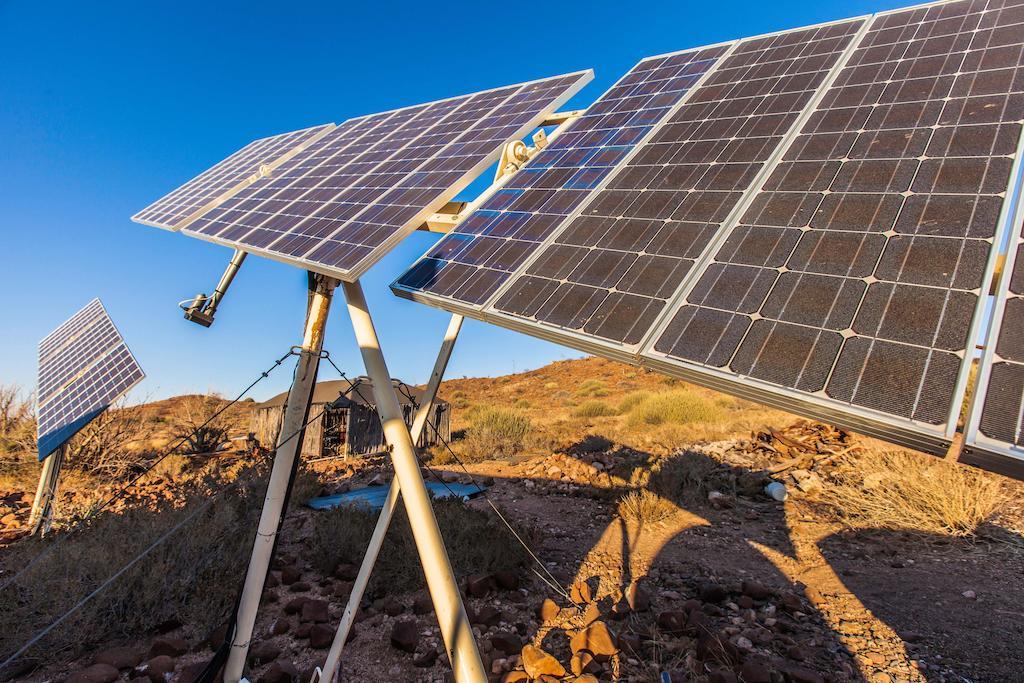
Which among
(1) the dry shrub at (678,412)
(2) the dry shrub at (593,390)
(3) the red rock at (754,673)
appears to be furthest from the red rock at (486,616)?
(2) the dry shrub at (593,390)

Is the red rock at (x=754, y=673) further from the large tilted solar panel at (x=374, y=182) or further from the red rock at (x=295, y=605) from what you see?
the red rock at (x=295, y=605)

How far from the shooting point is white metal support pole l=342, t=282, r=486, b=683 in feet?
11.7

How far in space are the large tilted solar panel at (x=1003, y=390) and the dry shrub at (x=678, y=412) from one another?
18564 millimetres

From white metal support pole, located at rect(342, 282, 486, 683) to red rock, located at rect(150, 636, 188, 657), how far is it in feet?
14.3

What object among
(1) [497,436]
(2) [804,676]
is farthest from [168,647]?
(1) [497,436]

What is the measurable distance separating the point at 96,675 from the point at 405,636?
3199 millimetres

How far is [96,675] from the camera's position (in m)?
5.41

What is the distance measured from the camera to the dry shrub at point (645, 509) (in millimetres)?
10789

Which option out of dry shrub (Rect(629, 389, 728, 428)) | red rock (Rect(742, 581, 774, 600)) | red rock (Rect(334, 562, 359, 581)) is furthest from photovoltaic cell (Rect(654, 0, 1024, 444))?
dry shrub (Rect(629, 389, 728, 428))

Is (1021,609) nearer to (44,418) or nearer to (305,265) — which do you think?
(305,265)

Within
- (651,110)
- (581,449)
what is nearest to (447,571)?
(651,110)

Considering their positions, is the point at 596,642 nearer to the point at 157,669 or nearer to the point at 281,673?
the point at 281,673

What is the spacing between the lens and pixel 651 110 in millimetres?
6957

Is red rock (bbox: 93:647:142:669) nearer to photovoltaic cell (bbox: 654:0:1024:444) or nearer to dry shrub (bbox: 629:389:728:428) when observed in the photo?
photovoltaic cell (bbox: 654:0:1024:444)
